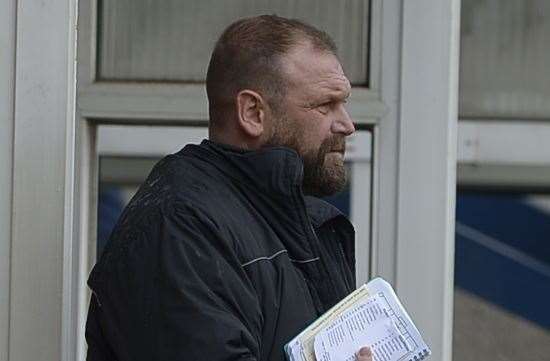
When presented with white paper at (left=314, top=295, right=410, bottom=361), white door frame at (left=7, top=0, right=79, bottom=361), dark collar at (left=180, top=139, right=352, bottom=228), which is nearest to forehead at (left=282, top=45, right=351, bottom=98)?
dark collar at (left=180, top=139, right=352, bottom=228)

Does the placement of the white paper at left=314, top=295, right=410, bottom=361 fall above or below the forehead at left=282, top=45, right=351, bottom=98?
below

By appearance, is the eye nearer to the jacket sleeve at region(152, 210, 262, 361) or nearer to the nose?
the nose

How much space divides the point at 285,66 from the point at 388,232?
2.81 feet

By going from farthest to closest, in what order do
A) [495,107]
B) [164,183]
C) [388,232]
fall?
[495,107] < [388,232] < [164,183]

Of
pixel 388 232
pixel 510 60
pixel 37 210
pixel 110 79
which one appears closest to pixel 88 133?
pixel 110 79

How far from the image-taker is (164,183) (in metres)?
2.24

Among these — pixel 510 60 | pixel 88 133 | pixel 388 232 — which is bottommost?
pixel 388 232

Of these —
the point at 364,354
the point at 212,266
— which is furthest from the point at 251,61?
the point at 364,354

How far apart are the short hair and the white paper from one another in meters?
0.42

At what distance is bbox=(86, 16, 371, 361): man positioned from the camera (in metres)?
2.09

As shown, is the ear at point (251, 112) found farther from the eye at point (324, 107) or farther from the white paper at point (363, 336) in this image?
the white paper at point (363, 336)

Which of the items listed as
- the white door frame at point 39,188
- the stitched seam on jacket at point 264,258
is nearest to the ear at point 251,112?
the stitched seam on jacket at point 264,258

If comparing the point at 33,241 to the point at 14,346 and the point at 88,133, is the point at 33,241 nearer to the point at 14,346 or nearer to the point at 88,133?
the point at 14,346

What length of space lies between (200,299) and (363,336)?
0.30 meters
